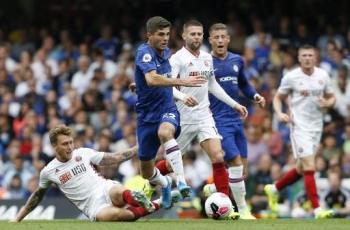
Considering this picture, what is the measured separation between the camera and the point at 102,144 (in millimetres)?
21625

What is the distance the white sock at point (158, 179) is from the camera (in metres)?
14.9

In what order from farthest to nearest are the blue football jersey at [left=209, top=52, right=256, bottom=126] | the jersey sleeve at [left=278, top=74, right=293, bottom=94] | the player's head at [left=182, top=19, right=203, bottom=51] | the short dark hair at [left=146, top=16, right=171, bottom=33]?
the jersey sleeve at [left=278, top=74, right=293, bottom=94]
the blue football jersey at [left=209, top=52, right=256, bottom=126]
the player's head at [left=182, top=19, right=203, bottom=51]
the short dark hair at [left=146, top=16, right=171, bottom=33]

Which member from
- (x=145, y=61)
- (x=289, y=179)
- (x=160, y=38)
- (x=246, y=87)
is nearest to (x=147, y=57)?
(x=145, y=61)

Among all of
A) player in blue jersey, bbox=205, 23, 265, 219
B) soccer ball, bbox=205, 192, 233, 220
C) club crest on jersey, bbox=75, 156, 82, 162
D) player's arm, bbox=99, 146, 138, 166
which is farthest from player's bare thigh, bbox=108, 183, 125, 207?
player in blue jersey, bbox=205, 23, 265, 219

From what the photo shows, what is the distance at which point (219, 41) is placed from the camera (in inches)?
631

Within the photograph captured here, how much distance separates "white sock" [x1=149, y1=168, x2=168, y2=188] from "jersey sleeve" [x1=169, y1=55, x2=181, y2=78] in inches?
48.8

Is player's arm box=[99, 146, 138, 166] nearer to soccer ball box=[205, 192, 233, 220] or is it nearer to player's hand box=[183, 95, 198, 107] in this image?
soccer ball box=[205, 192, 233, 220]

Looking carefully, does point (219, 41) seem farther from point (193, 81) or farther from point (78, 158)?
point (78, 158)

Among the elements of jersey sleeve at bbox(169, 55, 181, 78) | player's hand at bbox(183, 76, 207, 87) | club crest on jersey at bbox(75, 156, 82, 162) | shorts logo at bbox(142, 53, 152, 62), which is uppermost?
shorts logo at bbox(142, 53, 152, 62)

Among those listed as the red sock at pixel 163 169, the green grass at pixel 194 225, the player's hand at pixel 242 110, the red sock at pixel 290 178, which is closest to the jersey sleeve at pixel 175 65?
the player's hand at pixel 242 110

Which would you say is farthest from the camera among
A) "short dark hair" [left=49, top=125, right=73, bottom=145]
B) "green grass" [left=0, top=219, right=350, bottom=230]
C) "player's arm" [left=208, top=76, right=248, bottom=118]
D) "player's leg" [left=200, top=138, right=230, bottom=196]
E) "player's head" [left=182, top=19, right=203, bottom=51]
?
"player's arm" [left=208, top=76, right=248, bottom=118]

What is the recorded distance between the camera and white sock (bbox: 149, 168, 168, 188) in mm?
14867

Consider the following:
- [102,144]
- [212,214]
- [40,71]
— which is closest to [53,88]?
[40,71]

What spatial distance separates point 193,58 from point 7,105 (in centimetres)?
926
